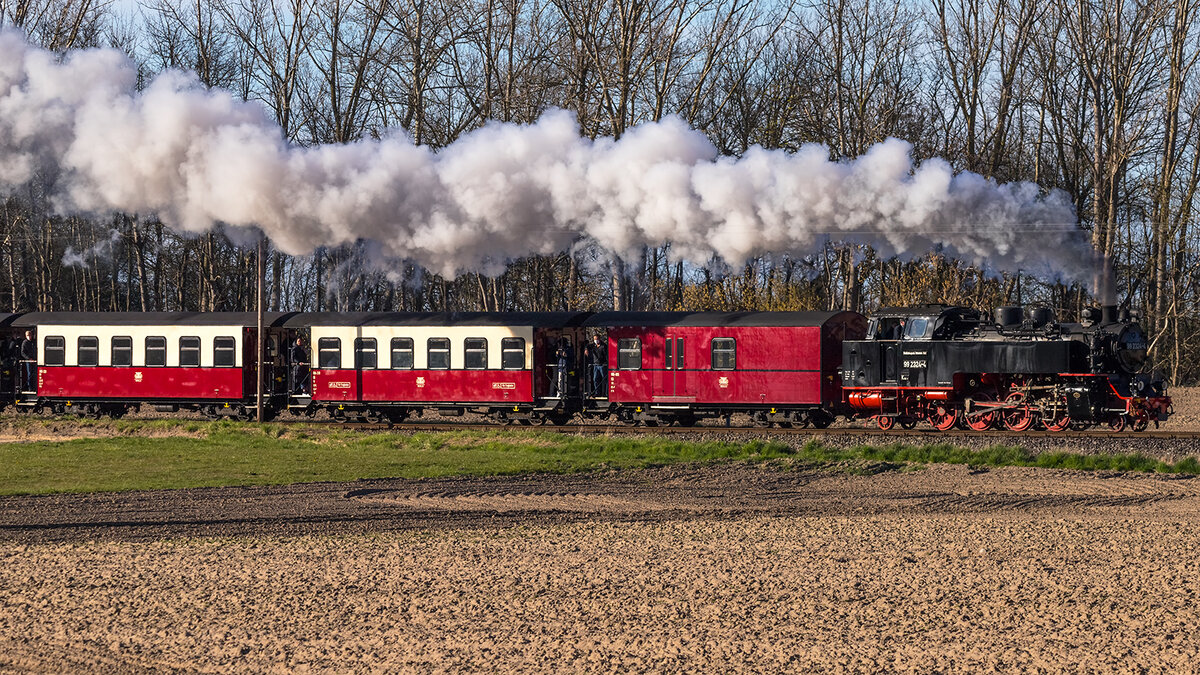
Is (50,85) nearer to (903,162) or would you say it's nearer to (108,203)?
(108,203)

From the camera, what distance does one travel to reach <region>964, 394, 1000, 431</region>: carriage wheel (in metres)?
28.2

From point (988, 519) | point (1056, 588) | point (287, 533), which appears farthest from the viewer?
point (988, 519)

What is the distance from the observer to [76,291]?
212ft

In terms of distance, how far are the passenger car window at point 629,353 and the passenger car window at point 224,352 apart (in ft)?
35.6

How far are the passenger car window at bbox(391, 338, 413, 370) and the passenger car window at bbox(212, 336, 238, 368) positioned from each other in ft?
15.3

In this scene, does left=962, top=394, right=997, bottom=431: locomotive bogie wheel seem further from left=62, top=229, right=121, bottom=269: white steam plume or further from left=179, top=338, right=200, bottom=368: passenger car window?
left=62, top=229, right=121, bottom=269: white steam plume

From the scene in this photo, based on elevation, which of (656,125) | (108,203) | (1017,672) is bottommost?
(1017,672)

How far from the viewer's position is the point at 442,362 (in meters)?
32.6

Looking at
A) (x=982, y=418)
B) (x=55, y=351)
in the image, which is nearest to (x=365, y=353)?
(x=55, y=351)

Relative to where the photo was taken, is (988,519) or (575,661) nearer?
(575,661)

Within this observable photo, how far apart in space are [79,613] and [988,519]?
11.5 metres

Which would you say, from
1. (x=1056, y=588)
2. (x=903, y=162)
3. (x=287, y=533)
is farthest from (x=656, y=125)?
(x=1056, y=588)

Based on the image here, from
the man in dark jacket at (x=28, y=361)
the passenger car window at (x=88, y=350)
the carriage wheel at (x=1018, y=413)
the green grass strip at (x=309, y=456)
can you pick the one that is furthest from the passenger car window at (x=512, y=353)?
the man in dark jacket at (x=28, y=361)

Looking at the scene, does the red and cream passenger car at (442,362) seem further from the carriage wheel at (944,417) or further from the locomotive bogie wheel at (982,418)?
the locomotive bogie wheel at (982,418)
